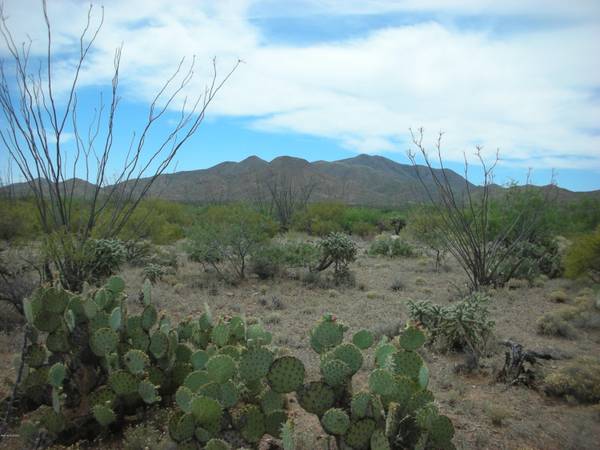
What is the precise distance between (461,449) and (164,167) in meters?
6.30

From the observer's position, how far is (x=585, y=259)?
1177cm

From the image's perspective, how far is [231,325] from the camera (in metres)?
5.08

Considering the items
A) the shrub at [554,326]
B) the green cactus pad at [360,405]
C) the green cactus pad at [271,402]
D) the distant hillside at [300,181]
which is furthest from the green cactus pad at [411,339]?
the distant hillside at [300,181]

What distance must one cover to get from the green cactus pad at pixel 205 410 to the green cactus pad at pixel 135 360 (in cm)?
92

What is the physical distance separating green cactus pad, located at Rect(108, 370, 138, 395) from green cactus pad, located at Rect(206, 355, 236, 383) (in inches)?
34.2

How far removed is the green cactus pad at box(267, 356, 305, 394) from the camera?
151 inches

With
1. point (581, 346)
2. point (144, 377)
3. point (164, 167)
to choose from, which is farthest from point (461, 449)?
point (164, 167)

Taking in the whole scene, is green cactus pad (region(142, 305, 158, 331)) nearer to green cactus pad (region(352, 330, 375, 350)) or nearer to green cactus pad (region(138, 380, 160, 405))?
green cactus pad (region(138, 380, 160, 405))

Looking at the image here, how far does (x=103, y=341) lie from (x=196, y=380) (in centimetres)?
102

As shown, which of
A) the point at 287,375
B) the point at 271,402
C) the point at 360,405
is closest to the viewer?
the point at 360,405

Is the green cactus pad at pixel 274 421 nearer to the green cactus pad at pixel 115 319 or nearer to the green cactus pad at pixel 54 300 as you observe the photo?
the green cactus pad at pixel 115 319

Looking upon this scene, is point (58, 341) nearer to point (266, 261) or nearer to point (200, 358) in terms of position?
point (200, 358)

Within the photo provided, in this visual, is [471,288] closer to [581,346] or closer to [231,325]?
[581,346]

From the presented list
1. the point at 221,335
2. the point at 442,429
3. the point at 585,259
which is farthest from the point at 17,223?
the point at 585,259
